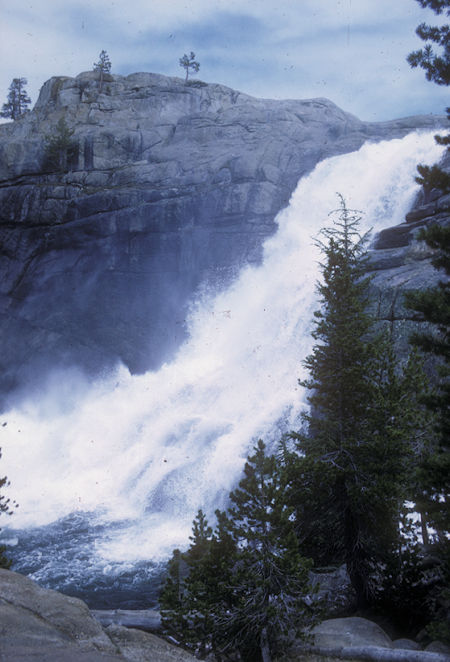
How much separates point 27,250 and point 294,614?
4353 cm

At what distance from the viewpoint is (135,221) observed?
42.8 metres

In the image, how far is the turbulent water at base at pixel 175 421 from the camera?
22031 mm

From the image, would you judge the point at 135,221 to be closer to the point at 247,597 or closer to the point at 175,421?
the point at 175,421

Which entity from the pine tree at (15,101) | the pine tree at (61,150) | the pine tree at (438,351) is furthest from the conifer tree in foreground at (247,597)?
the pine tree at (15,101)

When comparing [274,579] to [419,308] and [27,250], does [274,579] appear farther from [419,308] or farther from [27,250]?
[27,250]

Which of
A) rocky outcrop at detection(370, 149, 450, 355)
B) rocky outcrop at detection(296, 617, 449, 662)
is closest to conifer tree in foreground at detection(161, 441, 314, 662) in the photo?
rocky outcrop at detection(296, 617, 449, 662)

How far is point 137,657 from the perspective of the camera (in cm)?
802

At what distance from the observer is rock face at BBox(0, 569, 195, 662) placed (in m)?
6.68

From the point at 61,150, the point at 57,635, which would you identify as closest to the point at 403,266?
the point at 57,635

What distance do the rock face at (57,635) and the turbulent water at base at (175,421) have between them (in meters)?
9.93

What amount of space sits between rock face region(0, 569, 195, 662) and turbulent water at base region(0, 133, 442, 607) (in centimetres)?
993

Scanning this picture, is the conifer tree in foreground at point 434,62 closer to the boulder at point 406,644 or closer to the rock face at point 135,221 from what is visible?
the boulder at point 406,644

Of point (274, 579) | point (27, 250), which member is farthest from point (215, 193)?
point (274, 579)

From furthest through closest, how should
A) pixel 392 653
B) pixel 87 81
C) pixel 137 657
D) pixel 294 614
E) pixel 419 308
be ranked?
pixel 87 81 < pixel 419 308 < pixel 294 614 < pixel 392 653 < pixel 137 657
